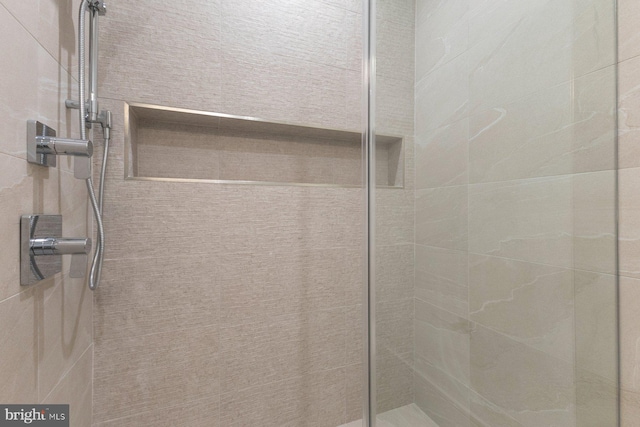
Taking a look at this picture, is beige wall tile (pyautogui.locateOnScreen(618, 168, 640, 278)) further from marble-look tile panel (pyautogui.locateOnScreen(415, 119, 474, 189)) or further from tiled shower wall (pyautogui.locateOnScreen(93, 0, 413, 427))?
tiled shower wall (pyautogui.locateOnScreen(93, 0, 413, 427))

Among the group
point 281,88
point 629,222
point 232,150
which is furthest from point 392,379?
point 281,88

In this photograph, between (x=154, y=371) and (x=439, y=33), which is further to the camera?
(x=154, y=371)

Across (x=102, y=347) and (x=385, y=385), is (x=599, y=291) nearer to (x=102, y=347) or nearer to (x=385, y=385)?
(x=385, y=385)

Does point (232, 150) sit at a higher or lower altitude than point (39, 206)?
higher

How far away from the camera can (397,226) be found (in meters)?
0.66

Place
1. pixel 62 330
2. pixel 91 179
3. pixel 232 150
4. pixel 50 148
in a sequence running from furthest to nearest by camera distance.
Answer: pixel 232 150 → pixel 91 179 → pixel 62 330 → pixel 50 148

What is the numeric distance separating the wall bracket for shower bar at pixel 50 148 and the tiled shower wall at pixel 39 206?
0.02 m

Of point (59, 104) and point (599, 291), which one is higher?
point (59, 104)

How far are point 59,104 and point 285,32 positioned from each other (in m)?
0.84

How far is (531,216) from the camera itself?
21.4 inches

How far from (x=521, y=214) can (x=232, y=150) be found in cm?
100

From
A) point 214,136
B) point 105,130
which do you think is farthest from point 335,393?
point 105,130

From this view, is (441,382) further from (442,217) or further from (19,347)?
(19,347)

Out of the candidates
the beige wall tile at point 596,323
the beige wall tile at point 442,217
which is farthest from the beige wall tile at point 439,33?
the beige wall tile at point 596,323
